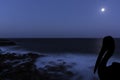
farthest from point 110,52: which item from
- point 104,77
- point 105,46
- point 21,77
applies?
point 21,77

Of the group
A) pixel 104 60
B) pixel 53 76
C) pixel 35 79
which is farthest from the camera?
pixel 53 76

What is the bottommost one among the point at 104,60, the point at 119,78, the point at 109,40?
the point at 119,78

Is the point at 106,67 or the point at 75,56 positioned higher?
the point at 106,67

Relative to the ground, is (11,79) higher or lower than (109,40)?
lower

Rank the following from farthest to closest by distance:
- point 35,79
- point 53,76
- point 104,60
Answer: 1. point 53,76
2. point 35,79
3. point 104,60

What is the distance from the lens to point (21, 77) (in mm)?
14164

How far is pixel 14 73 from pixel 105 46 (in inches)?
409

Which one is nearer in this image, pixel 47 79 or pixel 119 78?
pixel 119 78

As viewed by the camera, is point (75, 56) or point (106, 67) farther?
point (75, 56)

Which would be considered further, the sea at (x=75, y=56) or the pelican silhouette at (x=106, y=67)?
the sea at (x=75, y=56)

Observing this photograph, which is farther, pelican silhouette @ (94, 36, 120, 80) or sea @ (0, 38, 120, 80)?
sea @ (0, 38, 120, 80)

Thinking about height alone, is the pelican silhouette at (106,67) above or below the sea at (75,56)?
above

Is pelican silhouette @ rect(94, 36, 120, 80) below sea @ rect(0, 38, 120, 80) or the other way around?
the other way around

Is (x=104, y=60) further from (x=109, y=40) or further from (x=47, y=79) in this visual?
(x=47, y=79)
